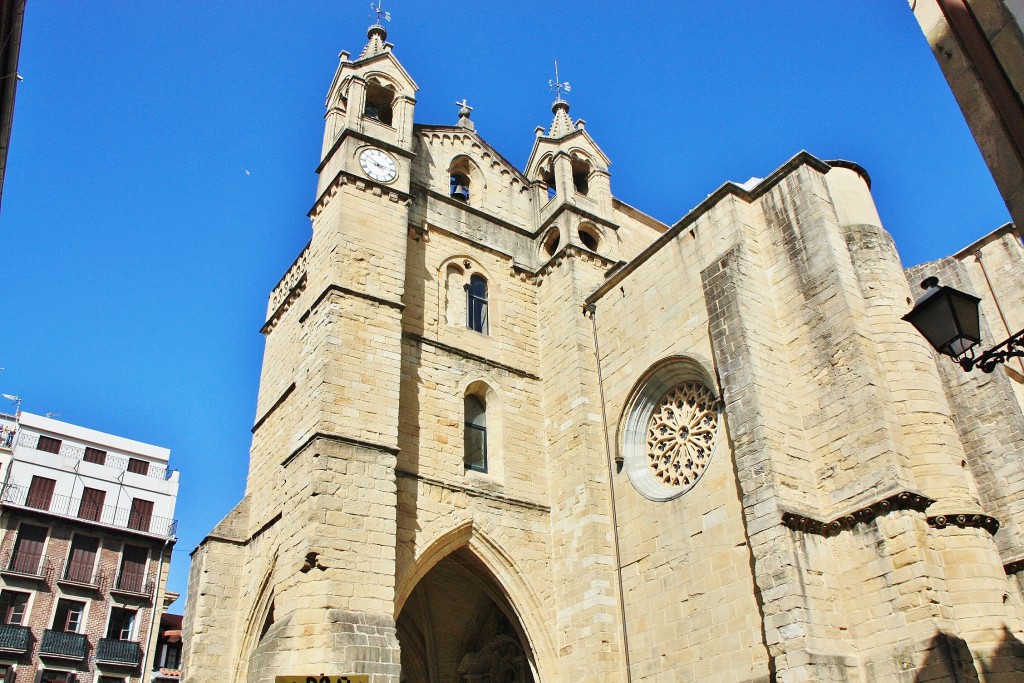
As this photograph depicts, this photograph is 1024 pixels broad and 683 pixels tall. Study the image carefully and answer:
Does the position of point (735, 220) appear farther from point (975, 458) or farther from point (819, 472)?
point (975, 458)

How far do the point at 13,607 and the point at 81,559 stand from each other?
7.92ft

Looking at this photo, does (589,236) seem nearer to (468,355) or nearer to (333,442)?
(468,355)

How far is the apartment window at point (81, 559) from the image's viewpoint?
2480 centimetres

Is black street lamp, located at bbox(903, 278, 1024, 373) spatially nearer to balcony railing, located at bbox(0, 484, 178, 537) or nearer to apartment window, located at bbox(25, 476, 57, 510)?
balcony railing, located at bbox(0, 484, 178, 537)

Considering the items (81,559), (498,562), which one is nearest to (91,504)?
(81,559)

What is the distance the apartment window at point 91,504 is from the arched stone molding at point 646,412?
2160 cm

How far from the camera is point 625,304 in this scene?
13516 millimetres

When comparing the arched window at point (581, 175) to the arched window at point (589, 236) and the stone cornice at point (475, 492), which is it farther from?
the stone cornice at point (475, 492)

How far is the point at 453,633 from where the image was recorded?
1412 cm

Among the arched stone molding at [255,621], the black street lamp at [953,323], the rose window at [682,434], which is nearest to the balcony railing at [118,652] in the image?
the arched stone molding at [255,621]

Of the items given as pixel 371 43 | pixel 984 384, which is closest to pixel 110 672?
pixel 371 43

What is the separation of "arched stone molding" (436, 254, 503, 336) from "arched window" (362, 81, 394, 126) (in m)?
3.09

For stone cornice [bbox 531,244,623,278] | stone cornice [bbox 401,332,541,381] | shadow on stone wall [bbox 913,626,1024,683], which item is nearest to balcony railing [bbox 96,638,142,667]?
stone cornice [bbox 401,332,541,381]

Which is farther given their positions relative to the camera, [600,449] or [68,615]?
[68,615]
